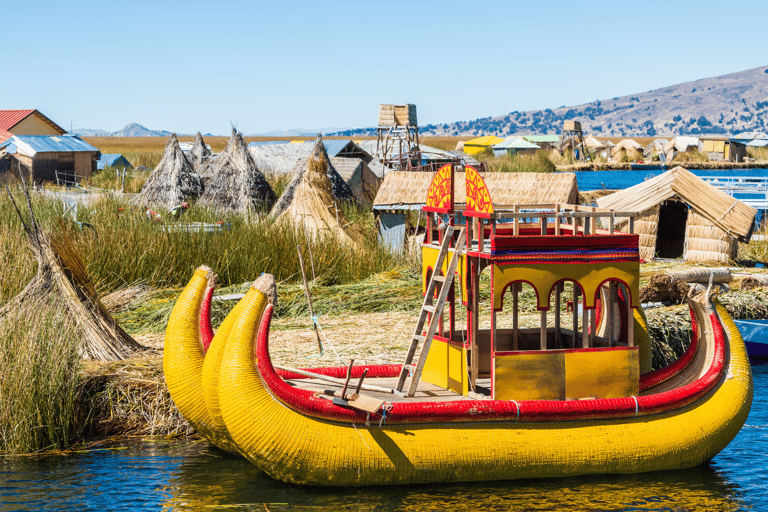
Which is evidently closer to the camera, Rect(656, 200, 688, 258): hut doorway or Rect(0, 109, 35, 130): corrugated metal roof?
Rect(656, 200, 688, 258): hut doorway

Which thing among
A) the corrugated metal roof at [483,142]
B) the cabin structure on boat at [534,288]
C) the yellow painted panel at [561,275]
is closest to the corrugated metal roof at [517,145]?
the corrugated metal roof at [483,142]

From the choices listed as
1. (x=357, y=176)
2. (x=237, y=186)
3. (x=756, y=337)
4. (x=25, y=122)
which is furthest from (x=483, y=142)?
(x=756, y=337)

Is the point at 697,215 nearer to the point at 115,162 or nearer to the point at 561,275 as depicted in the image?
the point at 561,275

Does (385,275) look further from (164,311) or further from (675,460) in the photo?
(675,460)

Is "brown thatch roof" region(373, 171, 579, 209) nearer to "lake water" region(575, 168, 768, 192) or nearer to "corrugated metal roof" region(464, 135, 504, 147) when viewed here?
"lake water" region(575, 168, 768, 192)

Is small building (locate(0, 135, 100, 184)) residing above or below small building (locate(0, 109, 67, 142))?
below

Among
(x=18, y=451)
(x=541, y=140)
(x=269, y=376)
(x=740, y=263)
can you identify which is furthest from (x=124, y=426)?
(x=541, y=140)

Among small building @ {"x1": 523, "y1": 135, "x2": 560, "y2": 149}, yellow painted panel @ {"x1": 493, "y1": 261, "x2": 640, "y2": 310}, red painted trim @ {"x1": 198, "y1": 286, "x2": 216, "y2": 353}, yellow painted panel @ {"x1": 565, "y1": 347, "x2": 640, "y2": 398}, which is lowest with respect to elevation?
yellow painted panel @ {"x1": 565, "y1": 347, "x2": 640, "y2": 398}

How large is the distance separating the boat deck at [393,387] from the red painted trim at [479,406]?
1.86 feet

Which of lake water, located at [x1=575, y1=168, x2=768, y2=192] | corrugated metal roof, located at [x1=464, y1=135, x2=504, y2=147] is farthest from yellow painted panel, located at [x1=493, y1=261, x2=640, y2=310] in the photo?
corrugated metal roof, located at [x1=464, y1=135, x2=504, y2=147]

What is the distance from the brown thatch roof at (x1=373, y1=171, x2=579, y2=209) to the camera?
750 inches

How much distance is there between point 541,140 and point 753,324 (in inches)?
4144

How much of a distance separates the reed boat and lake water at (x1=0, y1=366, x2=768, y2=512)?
14cm

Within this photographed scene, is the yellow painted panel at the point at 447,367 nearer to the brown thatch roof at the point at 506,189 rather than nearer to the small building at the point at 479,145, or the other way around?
the brown thatch roof at the point at 506,189
